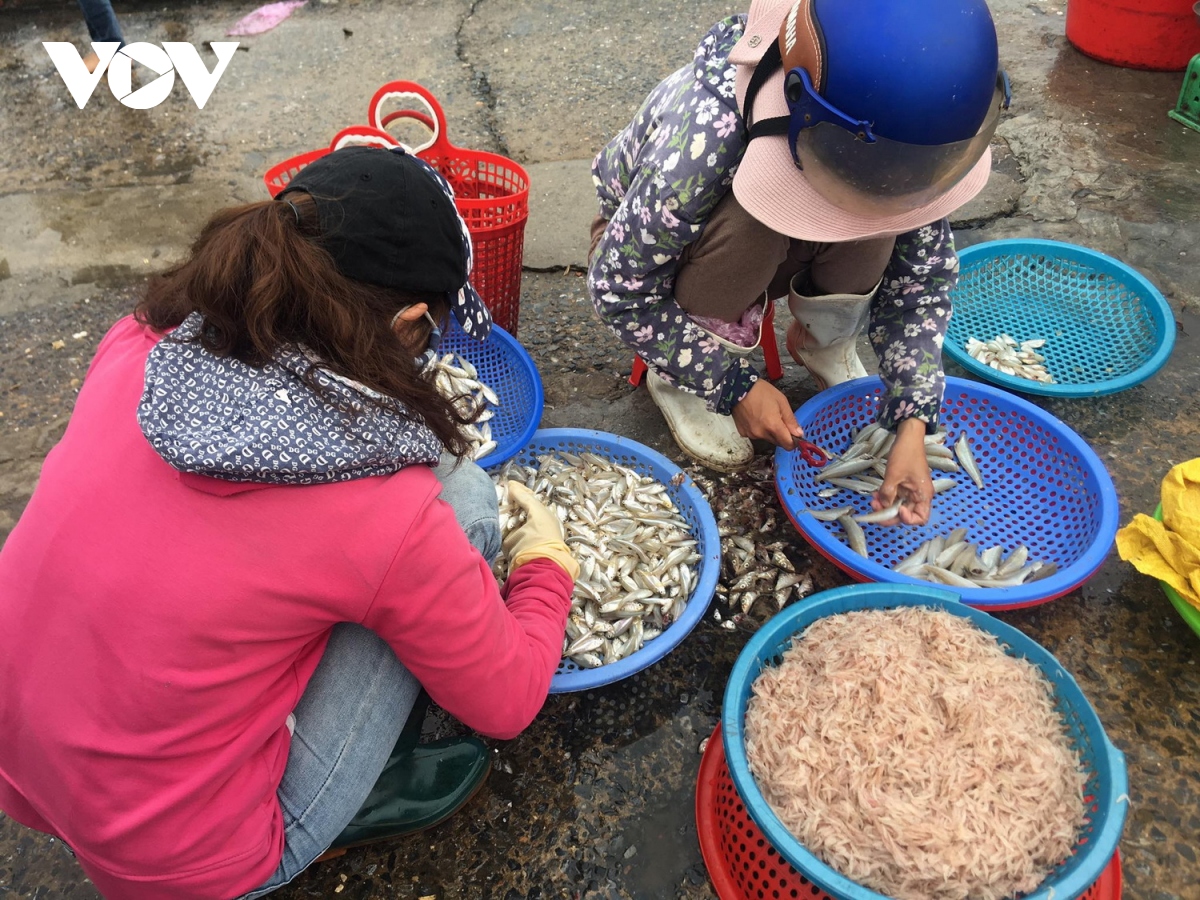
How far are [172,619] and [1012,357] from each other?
3134mm

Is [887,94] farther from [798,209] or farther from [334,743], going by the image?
[334,743]

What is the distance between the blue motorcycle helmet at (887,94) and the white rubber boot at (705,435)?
1.18 metres

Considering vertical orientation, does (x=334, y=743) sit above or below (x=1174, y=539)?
above

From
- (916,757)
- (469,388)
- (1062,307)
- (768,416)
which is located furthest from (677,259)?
(1062,307)

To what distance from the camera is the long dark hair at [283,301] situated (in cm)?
128

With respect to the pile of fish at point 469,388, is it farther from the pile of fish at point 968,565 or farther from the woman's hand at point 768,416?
the pile of fish at point 968,565

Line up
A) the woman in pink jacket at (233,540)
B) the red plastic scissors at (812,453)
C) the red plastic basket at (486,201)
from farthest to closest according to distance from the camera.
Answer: the red plastic basket at (486,201) → the red plastic scissors at (812,453) → the woman in pink jacket at (233,540)

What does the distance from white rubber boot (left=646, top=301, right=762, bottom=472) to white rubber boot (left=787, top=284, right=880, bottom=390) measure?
44cm

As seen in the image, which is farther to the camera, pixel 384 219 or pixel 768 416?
pixel 768 416

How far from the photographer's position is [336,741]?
166 cm

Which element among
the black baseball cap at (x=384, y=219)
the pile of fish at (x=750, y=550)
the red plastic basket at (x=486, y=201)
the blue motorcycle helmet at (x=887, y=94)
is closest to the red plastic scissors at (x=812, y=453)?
the pile of fish at (x=750, y=550)

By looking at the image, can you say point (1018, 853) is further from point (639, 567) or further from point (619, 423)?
point (619, 423)

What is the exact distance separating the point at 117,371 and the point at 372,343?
19.5 inches

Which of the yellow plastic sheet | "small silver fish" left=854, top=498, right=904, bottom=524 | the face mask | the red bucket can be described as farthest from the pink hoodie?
the red bucket
